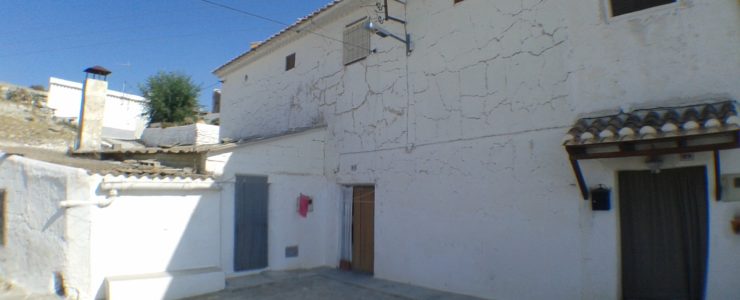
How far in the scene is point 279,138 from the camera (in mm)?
10039

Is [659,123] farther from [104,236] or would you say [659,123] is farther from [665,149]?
[104,236]

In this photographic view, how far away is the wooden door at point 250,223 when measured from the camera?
935cm

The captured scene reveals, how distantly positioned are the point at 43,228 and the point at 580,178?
925 cm

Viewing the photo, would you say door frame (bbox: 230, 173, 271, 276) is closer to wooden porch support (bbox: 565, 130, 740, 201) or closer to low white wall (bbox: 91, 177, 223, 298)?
low white wall (bbox: 91, 177, 223, 298)

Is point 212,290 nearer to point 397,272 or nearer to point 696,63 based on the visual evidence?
point 397,272

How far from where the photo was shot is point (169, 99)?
22250 millimetres

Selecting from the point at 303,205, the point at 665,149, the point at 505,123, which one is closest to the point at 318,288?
the point at 303,205

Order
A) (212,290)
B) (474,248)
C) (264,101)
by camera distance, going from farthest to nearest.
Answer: (264,101), (212,290), (474,248)

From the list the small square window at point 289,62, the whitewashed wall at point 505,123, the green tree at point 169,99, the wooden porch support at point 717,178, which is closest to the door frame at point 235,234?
the whitewashed wall at point 505,123

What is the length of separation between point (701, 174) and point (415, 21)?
19.0 ft

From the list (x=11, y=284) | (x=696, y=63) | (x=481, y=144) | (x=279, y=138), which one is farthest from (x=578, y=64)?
(x=11, y=284)

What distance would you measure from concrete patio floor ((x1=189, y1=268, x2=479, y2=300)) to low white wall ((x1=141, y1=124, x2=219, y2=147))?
31.0 feet

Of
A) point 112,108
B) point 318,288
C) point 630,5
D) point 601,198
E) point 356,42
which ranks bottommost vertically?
point 318,288

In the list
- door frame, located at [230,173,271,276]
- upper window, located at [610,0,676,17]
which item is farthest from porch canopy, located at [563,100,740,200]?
door frame, located at [230,173,271,276]
